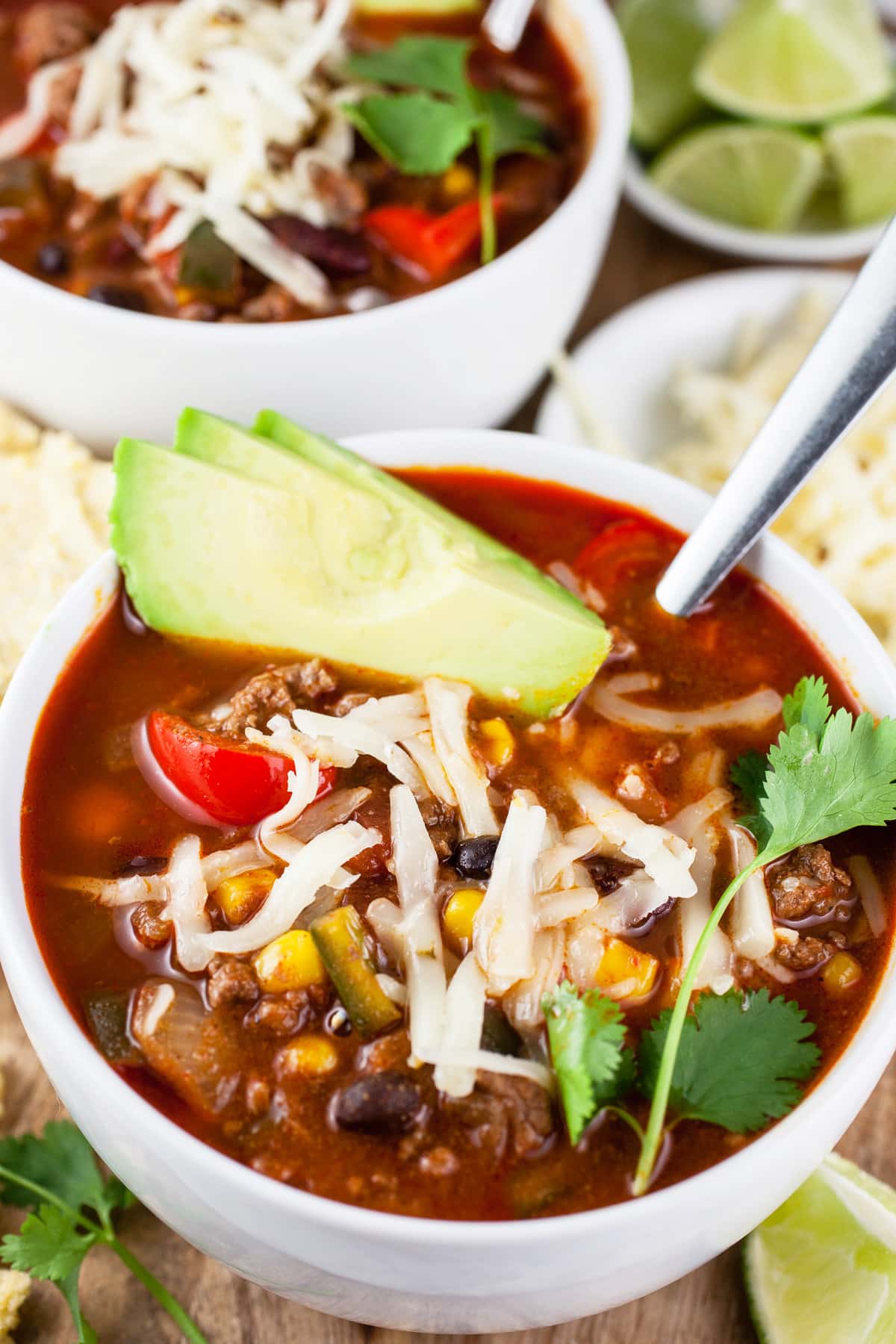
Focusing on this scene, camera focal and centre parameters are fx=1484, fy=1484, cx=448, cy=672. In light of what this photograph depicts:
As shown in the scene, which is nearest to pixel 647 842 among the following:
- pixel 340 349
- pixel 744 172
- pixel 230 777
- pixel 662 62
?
pixel 230 777

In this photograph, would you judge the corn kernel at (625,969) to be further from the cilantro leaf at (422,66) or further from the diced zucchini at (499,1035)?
the cilantro leaf at (422,66)

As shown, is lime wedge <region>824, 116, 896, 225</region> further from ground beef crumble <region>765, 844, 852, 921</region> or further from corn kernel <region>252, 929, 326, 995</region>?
corn kernel <region>252, 929, 326, 995</region>

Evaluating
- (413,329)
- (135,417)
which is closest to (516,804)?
(413,329)

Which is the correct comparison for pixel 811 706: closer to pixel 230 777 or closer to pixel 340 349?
pixel 230 777

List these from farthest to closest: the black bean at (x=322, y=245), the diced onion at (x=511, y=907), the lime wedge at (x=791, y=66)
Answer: the lime wedge at (x=791, y=66) < the black bean at (x=322, y=245) < the diced onion at (x=511, y=907)

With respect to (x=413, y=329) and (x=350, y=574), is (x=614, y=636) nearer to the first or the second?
(x=350, y=574)

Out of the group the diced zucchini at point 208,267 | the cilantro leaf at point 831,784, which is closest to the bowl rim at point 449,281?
the diced zucchini at point 208,267
